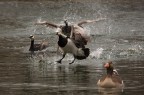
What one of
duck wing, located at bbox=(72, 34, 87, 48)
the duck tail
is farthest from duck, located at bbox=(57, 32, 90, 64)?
duck wing, located at bbox=(72, 34, 87, 48)

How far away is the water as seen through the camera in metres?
14.7

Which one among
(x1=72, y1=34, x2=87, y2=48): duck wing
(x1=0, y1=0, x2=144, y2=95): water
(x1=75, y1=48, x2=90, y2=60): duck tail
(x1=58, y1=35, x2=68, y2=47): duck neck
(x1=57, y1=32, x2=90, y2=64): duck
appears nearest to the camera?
(x1=0, y1=0, x2=144, y2=95): water

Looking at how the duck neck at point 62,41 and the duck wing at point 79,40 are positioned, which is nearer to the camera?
the duck neck at point 62,41

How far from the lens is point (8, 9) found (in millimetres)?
42156

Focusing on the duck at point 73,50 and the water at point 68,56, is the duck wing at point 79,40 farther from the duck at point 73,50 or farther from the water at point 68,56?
the water at point 68,56

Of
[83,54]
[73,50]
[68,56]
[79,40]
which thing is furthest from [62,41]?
[68,56]

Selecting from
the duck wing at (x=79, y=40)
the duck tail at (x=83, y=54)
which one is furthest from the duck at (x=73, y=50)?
the duck wing at (x=79, y=40)

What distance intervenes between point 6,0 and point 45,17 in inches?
457

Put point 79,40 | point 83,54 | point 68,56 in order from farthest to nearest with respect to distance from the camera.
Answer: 1. point 68,56
2. point 79,40
3. point 83,54

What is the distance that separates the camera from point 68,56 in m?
21.7

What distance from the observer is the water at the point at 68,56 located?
14.7 m

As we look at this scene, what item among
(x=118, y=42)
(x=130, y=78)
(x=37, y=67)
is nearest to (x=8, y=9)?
(x=118, y=42)

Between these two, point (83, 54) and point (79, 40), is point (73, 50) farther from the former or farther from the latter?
point (79, 40)

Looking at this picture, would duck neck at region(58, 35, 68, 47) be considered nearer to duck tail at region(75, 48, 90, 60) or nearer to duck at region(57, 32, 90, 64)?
duck at region(57, 32, 90, 64)
